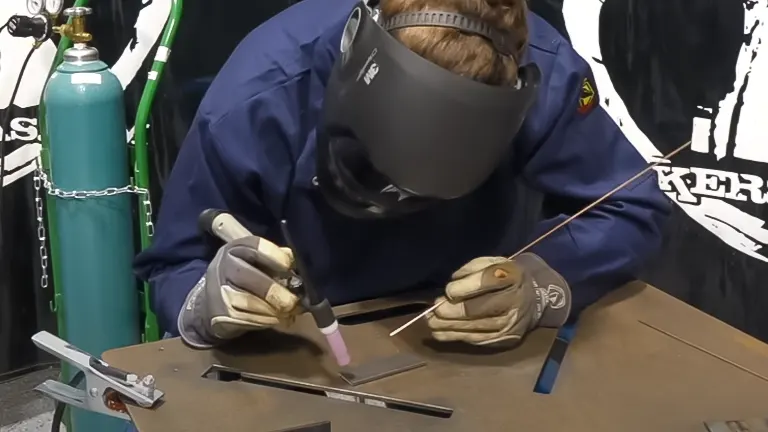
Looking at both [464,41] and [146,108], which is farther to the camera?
[146,108]

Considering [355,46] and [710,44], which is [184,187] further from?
[710,44]

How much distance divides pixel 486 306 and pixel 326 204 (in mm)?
291

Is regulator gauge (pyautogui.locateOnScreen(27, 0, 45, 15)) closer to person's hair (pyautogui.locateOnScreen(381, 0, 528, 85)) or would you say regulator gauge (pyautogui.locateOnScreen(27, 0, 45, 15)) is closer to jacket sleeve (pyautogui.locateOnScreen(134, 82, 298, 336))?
jacket sleeve (pyautogui.locateOnScreen(134, 82, 298, 336))

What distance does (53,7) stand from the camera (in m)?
1.84

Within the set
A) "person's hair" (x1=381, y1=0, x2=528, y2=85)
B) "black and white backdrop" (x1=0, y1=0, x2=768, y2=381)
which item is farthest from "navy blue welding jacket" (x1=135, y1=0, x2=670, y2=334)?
"black and white backdrop" (x1=0, y1=0, x2=768, y2=381)

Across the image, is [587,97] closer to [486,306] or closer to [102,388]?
[486,306]

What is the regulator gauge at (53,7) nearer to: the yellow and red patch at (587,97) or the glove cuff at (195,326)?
the glove cuff at (195,326)

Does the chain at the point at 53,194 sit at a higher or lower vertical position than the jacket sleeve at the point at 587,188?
lower

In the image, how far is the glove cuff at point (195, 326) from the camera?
1116mm

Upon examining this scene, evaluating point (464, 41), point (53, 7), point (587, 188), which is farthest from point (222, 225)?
point (53, 7)

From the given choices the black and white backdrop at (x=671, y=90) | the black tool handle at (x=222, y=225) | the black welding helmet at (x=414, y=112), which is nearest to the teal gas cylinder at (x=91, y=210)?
the black and white backdrop at (x=671, y=90)

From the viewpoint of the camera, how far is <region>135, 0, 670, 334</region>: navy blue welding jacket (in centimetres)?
123

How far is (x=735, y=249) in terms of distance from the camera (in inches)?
71.0

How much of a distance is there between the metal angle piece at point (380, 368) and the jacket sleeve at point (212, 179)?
0.26m
